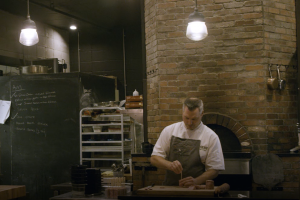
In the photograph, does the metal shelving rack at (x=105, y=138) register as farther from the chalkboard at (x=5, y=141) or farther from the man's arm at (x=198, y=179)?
the man's arm at (x=198, y=179)

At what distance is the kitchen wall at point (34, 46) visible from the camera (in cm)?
763

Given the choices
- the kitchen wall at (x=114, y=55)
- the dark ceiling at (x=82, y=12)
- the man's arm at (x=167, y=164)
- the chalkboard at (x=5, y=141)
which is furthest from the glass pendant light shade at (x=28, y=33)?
the kitchen wall at (x=114, y=55)

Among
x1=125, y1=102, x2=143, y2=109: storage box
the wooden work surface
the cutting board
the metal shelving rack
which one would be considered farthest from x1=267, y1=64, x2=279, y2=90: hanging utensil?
the wooden work surface

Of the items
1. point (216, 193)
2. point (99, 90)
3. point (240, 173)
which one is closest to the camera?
point (216, 193)

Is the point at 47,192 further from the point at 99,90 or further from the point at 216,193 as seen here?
the point at 216,193

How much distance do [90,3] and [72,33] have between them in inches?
107

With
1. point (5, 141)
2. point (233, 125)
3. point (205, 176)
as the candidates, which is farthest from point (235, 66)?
point (5, 141)

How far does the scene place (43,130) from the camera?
7102 millimetres

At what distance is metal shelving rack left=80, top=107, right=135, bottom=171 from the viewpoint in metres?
6.59

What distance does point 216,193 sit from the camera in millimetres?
2869

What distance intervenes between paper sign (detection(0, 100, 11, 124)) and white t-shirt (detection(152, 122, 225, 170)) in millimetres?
4318

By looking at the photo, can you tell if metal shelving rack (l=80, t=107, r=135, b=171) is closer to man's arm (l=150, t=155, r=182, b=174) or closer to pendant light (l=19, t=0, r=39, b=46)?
pendant light (l=19, t=0, r=39, b=46)

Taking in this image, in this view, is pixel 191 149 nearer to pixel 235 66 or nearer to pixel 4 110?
pixel 235 66

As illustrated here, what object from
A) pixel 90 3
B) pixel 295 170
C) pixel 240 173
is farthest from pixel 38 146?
pixel 295 170
